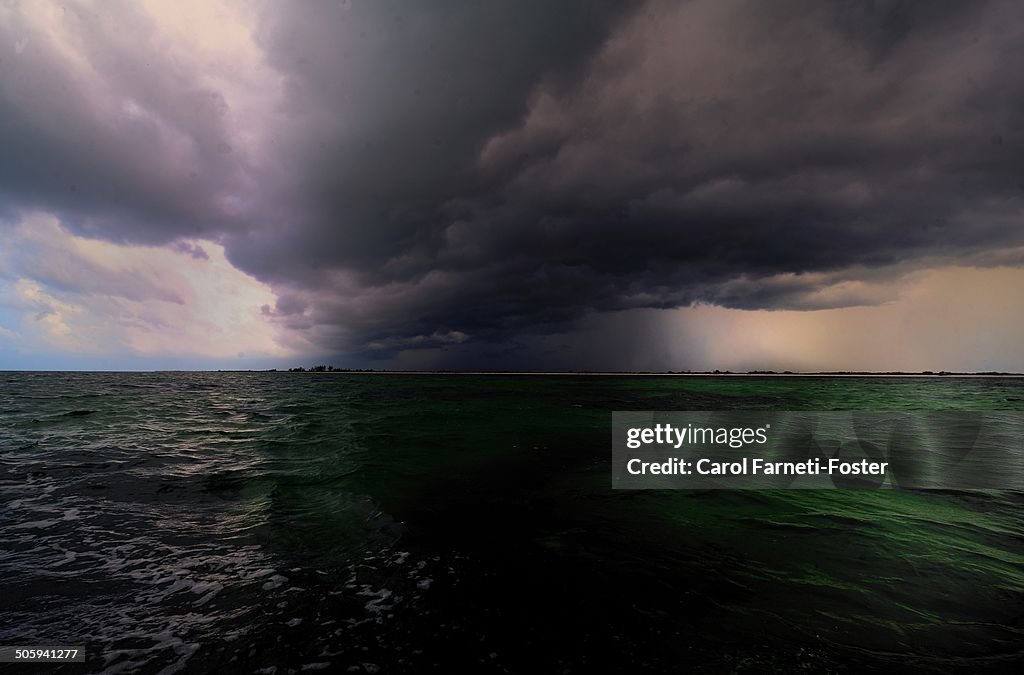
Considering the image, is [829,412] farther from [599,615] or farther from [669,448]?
[599,615]

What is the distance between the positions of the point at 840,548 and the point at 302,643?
27.1 feet

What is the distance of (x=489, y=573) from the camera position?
589 cm

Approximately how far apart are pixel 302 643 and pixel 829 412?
36.0 metres

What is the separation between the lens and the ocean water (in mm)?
4195

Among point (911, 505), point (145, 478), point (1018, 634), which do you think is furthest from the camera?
point (145, 478)

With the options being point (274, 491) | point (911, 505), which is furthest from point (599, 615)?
point (911, 505)

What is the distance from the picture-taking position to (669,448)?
58.9ft

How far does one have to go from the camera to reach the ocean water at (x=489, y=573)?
4195 millimetres

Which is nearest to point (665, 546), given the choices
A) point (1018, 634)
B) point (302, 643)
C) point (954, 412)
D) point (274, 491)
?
point (1018, 634)

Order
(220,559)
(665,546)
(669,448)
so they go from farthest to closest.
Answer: (669,448) < (665,546) < (220,559)

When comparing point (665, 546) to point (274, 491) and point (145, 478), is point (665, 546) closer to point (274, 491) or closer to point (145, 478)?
point (274, 491)

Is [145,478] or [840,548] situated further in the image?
[145,478]

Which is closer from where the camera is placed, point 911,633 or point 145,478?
point 911,633

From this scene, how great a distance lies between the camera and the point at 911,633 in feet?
14.9
